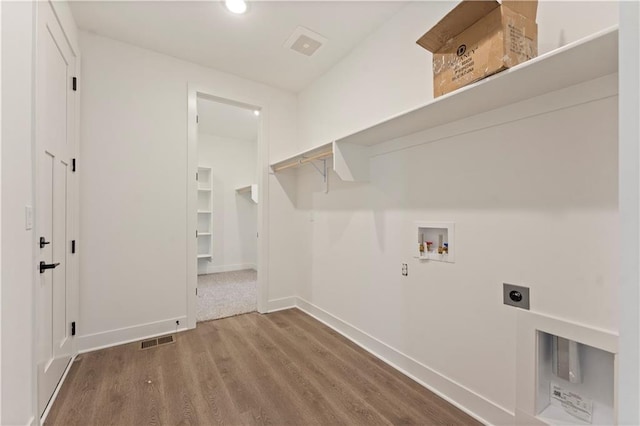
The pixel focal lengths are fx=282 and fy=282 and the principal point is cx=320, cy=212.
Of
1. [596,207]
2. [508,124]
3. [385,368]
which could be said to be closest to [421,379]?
[385,368]

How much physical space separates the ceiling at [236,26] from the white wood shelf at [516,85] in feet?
3.36

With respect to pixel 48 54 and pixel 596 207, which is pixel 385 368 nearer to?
pixel 596 207

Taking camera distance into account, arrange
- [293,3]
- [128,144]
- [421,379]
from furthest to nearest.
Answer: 1. [128,144]
2. [293,3]
3. [421,379]

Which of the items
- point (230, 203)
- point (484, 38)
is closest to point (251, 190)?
point (230, 203)

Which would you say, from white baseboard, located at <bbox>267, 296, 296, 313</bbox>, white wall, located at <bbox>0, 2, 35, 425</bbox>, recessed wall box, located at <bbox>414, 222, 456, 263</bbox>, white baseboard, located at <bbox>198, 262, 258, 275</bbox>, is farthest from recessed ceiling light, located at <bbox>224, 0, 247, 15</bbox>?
white baseboard, located at <bbox>198, 262, 258, 275</bbox>

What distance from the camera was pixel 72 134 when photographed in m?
2.30

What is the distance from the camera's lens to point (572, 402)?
4.43 feet

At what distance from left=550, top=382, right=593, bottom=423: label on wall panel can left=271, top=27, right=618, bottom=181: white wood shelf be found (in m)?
1.46

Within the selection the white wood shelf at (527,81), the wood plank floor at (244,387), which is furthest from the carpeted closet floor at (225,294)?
the white wood shelf at (527,81)

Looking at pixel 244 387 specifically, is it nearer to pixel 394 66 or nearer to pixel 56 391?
pixel 56 391

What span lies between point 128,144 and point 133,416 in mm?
2239

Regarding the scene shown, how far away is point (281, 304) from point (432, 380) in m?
2.00

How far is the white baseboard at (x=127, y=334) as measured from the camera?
8.09ft

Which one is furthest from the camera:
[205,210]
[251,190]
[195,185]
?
[205,210]
